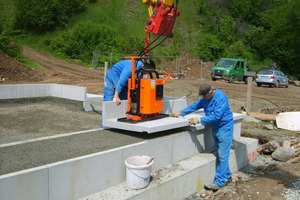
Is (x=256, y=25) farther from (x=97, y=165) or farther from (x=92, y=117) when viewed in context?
(x=97, y=165)

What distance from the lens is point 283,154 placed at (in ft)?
27.2

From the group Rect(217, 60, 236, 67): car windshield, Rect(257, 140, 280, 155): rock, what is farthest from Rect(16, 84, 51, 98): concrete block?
Rect(217, 60, 236, 67): car windshield

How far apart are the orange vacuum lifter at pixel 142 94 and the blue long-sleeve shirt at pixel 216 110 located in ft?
2.85

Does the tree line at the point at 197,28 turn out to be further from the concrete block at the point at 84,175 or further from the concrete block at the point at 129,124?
the concrete block at the point at 84,175

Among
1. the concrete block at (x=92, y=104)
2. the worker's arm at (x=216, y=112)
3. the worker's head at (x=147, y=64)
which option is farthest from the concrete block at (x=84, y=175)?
the concrete block at (x=92, y=104)

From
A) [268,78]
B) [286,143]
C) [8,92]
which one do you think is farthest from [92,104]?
[268,78]

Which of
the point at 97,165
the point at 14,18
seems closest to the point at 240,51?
the point at 14,18

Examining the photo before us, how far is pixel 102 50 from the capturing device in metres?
28.9

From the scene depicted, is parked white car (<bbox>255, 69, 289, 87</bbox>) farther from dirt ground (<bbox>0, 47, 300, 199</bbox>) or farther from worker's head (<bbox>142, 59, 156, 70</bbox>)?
worker's head (<bbox>142, 59, 156, 70</bbox>)

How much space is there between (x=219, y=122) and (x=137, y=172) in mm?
2140

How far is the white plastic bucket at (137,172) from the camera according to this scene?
4754 millimetres

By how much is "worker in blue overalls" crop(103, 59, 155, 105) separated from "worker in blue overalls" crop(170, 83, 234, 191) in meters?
1.08

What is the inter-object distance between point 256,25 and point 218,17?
640cm

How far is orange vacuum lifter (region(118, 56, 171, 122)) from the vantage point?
570 cm
